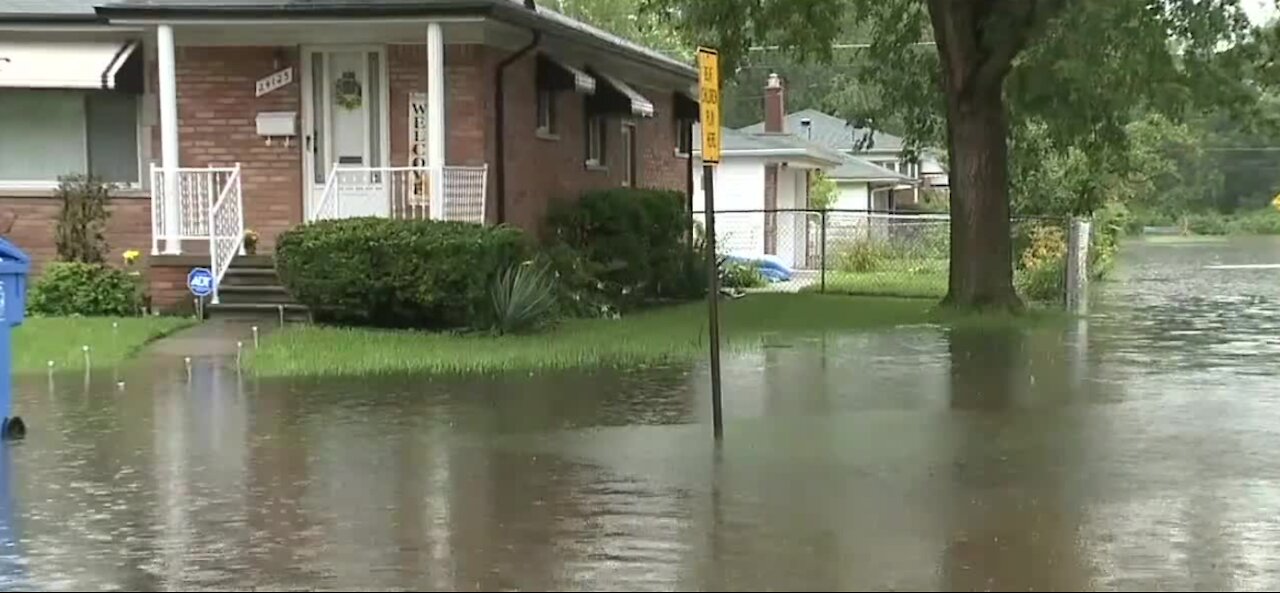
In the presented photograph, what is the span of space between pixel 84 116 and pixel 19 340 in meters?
5.24

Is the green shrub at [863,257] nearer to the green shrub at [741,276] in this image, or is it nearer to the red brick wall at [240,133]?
the green shrub at [741,276]

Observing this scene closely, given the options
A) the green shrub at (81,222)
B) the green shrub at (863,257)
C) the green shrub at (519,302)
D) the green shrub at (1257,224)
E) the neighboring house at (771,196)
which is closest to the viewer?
the green shrub at (519,302)

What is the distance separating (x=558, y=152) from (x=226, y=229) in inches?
224

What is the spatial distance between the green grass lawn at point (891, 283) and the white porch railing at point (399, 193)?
9085 millimetres

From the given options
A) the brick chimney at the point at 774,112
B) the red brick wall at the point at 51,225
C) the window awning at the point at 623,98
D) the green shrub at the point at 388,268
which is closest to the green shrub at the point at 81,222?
the red brick wall at the point at 51,225

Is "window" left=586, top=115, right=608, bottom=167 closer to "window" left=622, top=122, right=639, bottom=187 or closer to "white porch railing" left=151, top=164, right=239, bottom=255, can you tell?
"window" left=622, top=122, right=639, bottom=187

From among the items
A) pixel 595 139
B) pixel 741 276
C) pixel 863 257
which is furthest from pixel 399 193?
pixel 863 257

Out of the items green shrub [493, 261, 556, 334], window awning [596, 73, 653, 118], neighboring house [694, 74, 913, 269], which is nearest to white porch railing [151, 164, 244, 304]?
green shrub [493, 261, 556, 334]

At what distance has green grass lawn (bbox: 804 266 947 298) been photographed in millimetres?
26152

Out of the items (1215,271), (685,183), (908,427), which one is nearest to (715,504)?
(908,427)

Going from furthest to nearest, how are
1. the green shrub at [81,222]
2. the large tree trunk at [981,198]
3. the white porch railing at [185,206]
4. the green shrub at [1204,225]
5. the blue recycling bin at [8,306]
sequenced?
1. the green shrub at [1204,225]
2. the large tree trunk at [981,198]
3. the green shrub at [81,222]
4. the white porch railing at [185,206]
5. the blue recycling bin at [8,306]

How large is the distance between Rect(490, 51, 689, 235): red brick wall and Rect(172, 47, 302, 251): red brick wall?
2.70 metres

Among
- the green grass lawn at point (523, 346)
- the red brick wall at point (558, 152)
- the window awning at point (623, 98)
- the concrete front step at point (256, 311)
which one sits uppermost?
the window awning at point (623, 98)

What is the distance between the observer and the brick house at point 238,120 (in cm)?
1870
